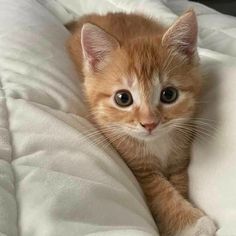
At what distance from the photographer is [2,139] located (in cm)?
92

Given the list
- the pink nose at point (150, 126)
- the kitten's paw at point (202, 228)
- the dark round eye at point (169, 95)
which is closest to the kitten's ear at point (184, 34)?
the dark round eye at point (169, 95)

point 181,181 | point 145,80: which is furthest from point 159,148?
point 145,80

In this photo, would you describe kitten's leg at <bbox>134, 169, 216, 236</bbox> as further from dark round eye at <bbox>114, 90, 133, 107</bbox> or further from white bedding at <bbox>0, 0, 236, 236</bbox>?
dark round eye at <bbox>114, 90, 133, 107</bbox>

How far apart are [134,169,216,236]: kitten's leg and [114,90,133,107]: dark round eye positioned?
19cm

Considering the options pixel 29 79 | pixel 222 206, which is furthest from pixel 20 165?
pixel 222 206

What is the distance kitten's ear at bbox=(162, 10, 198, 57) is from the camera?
43.3 inches

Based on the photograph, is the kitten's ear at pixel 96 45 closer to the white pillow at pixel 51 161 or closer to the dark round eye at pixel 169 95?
the white pillow at pixel 51 161

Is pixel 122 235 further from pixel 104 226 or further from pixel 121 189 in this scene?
pixel 121 189

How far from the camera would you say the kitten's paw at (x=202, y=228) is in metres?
0.94

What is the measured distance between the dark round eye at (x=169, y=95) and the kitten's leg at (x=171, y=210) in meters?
0.20

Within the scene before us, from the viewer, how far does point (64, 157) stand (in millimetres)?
923

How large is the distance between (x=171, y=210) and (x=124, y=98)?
0.30m

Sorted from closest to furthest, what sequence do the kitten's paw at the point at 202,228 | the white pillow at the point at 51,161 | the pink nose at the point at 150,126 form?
the white pillow at the point at 51,161, the kitten's paw at the point at 202,228, the pink nose at the point at 150,126

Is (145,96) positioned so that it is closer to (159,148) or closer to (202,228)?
(159,148)
